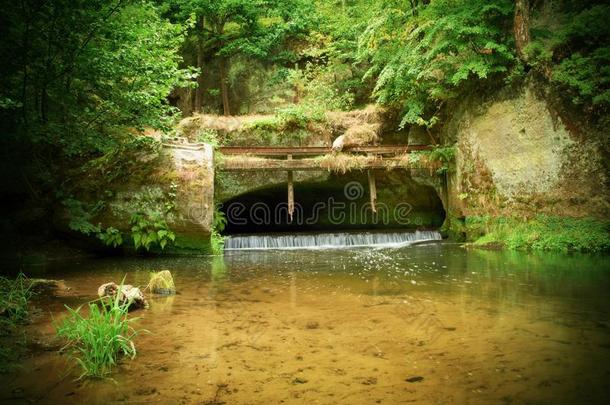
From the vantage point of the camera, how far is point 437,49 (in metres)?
12.6

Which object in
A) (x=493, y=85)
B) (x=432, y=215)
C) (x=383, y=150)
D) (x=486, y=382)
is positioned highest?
(x=493, y=85)

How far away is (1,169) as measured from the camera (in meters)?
8.06

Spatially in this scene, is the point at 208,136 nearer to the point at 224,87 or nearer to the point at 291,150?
the point at 291,150

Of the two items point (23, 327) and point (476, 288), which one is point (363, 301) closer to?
point (476, 288)

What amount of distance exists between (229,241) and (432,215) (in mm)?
10120

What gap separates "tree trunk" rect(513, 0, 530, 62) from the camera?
12.1 m

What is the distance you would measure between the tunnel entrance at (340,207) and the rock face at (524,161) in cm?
348

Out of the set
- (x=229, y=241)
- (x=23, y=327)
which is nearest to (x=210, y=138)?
(x=229, y=241)

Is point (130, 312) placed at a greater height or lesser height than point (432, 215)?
lesser

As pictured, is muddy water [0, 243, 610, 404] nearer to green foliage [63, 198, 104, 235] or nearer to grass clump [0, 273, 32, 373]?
grass clump [0, 273, 32, 373]

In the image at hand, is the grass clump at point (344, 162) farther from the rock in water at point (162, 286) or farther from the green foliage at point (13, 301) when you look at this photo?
Result: the green foliage at point (13, 301)

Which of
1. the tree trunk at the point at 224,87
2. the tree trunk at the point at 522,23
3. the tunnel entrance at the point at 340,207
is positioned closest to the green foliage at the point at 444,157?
the tunnel entrance at the point at 340,207

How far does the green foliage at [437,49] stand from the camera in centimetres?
1221

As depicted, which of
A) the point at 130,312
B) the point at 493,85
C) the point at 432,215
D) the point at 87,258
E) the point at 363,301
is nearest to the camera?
the point at 130,312
